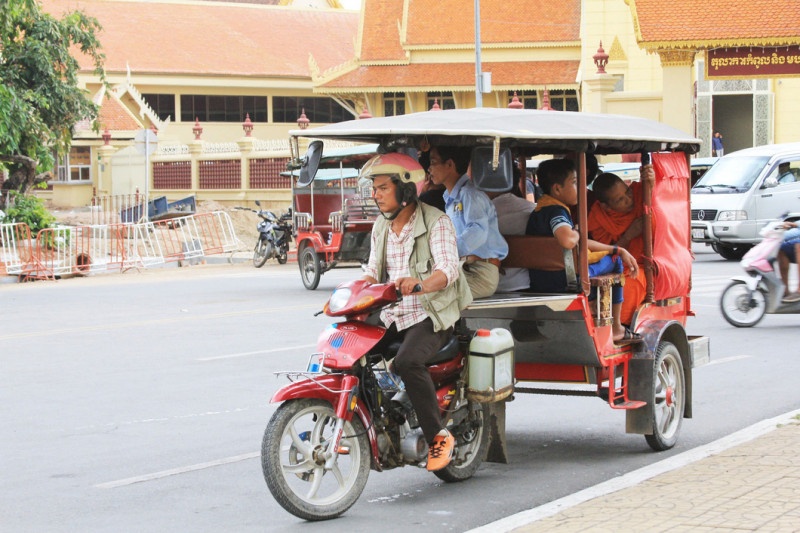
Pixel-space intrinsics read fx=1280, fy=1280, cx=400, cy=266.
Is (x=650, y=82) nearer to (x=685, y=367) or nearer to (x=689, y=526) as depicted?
(x=685, y=367)

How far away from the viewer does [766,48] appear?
3359 cm

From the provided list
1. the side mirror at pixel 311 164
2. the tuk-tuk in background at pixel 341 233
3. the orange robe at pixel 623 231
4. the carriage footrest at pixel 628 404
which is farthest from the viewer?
the tuk-tuk in background at pixel 341 233

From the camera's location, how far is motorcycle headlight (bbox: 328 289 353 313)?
20.8ft

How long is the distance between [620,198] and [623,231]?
217mm

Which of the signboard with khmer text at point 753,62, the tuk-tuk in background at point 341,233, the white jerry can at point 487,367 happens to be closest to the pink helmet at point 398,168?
the white jerry can at point 487,367

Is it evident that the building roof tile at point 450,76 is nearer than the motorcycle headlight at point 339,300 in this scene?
No

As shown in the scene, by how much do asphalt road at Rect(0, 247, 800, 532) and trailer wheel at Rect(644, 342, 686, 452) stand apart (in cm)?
14

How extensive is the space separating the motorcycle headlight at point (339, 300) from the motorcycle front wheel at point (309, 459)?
0.50 metres

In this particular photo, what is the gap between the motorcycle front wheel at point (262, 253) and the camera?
27.4 m

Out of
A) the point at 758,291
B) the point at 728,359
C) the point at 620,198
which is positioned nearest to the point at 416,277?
the point at 620,198

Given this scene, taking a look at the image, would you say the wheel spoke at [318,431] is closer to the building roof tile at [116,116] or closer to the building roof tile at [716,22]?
the building roof tile at [716,22]

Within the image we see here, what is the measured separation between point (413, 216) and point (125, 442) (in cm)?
280

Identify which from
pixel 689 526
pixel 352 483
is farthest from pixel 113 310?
pixel 689 526

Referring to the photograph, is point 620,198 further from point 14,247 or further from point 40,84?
point 40,84
